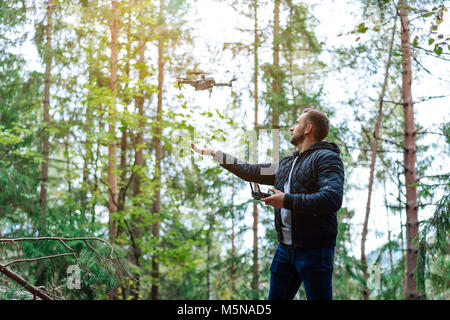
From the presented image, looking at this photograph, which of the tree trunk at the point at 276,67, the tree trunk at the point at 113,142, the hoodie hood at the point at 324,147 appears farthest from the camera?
the tree trunk at the point at 276,67

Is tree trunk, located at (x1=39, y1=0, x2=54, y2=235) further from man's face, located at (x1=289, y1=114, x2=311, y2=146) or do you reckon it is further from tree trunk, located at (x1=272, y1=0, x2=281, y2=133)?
man's face, located at (x1=289, y1=114, x2=311, y2=146)

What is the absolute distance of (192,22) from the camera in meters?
8.70

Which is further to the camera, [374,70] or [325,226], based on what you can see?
[374,70]

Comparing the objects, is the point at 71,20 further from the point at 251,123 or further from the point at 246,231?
the point at 246,231

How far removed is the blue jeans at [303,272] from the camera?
2.01 m

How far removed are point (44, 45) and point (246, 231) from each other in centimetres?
606

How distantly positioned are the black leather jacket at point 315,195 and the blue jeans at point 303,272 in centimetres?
5

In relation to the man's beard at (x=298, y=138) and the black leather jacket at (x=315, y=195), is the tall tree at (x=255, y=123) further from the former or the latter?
the black leather jacket at (x=315, y=195)

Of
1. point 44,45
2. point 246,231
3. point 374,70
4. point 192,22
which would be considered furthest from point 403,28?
point 44,45

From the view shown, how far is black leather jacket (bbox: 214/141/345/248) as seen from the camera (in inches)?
75.9

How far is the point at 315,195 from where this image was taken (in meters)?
1.93

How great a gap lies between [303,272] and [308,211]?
1.11 feet

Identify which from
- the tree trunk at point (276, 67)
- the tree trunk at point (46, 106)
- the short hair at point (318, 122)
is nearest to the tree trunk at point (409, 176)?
the tree trunk at point (276, 67)

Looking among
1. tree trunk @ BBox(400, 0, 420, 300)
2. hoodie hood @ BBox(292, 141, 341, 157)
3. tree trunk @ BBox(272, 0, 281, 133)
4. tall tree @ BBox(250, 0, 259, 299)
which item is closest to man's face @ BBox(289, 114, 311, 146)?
hoodie hood @ BBox(292, 141, 341, 157)
